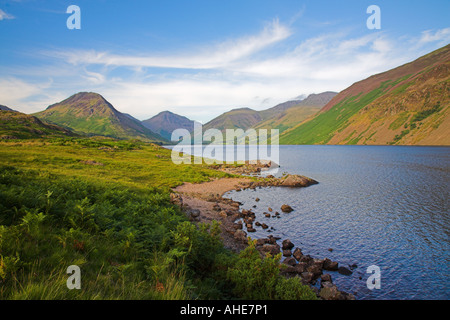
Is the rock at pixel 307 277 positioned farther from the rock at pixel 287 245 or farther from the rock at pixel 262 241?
the rock at pixel 262 241

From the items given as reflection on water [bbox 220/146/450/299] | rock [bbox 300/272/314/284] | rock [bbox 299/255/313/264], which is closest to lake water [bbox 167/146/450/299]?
reflection on water [bbox 220/146/450/299]

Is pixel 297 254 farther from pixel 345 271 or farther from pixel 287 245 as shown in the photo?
pixel 345 271

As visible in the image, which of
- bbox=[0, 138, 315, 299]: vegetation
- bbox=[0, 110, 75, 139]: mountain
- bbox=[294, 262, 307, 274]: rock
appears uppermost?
bbox=[0, 110, 75, 139]: mountain

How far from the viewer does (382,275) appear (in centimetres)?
1639

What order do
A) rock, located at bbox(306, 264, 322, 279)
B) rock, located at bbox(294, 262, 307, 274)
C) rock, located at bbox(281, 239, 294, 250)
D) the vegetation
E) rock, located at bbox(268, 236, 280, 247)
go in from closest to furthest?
the vegetation → rock, located at bbox(306, 264, 322, 279) → rock, located at bbox(294, 262, 307, 274) → rock, located at bbox(281, 239, 294, 250) → rock, located at bbox(268, 236, 280, 247)

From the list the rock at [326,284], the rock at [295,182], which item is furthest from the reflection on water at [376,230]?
the rock at [295,182]

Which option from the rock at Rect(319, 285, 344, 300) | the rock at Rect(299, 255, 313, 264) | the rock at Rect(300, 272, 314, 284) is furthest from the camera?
the rock at Rect(299, 255, 313, 264)

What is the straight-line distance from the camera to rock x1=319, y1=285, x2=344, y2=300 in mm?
13117

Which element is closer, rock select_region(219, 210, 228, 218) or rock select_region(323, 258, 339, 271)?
rock select_region(323, 258, 339, 271)

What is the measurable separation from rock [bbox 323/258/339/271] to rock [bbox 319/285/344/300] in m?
3.69

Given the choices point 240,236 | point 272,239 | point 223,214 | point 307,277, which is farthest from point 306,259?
point 223,214

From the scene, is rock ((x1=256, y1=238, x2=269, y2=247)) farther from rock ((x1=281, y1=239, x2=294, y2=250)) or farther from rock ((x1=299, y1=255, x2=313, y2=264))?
rock ((x1=299, y1=255, x2=313, y2=264))

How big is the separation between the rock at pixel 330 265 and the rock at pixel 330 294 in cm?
369
